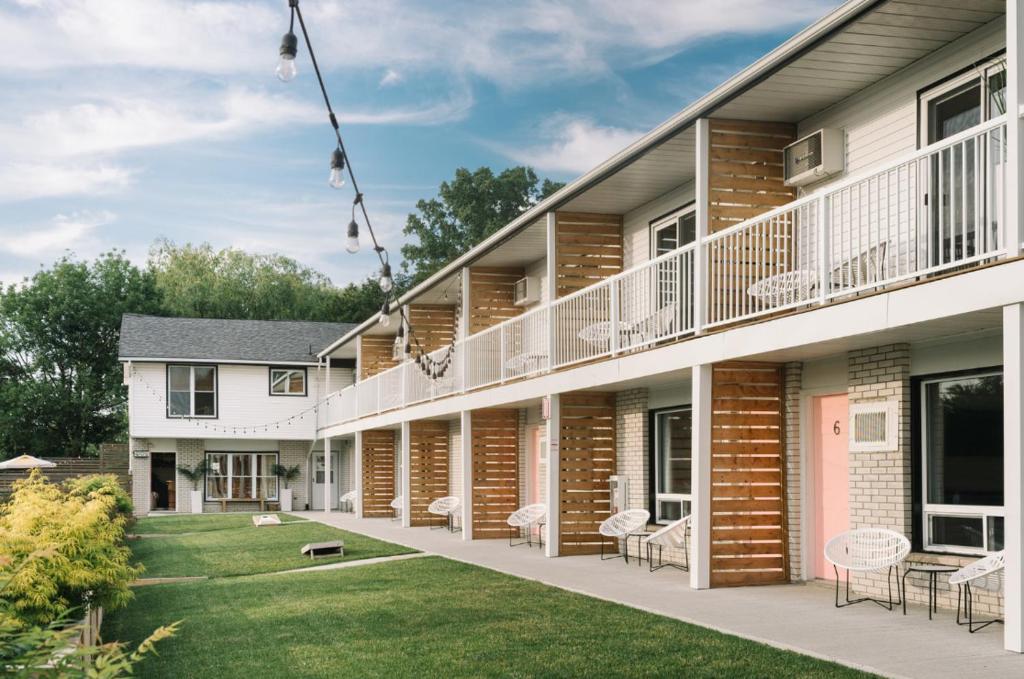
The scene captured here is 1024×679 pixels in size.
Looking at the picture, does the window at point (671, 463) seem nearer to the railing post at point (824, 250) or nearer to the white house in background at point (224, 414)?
the railing post at point (824, 250)

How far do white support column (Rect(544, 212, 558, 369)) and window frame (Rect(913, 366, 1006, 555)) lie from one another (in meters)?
6.63

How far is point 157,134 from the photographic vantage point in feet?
315

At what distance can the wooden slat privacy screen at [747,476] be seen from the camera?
13.0 metres

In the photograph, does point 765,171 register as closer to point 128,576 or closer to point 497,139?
point 128,576

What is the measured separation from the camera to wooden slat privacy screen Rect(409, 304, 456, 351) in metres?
28.1

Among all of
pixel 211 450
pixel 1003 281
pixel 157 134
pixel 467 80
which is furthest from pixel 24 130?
pixel 1003 281

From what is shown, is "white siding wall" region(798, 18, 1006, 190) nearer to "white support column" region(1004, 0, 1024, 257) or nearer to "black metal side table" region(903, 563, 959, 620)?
"white support column" region(1004, 0, 1024, 257)

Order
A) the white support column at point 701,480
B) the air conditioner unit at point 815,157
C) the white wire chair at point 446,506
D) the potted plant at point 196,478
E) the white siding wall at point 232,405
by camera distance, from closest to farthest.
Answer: the white support column at point 701,480
the air conditioner unit at point 815,157
the white wire chair at point 446,506
the white siding wall at point 232,405
the potted plant at point 196,478

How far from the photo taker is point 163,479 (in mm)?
40625

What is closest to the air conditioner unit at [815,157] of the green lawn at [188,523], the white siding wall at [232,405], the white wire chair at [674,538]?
the white wire chair at [674,538]

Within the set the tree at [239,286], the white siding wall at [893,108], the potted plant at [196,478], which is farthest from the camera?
the tree at [239,286]

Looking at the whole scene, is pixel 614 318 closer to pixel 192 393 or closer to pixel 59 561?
pixel 59 561

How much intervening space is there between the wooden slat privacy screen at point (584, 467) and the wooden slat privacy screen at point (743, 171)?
5.24 meters

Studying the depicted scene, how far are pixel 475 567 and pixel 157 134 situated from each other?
87.9m
